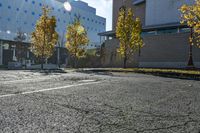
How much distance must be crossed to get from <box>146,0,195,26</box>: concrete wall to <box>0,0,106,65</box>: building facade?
49.4 ft

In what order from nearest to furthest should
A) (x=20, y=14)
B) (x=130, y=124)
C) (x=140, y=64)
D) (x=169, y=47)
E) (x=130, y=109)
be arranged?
(x=130, y=124) → (x=130, y=109) → (x=169, y=47) → (x=140, y=64) → (x=20, y=14)

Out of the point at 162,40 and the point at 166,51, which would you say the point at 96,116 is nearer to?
the point at 166,51

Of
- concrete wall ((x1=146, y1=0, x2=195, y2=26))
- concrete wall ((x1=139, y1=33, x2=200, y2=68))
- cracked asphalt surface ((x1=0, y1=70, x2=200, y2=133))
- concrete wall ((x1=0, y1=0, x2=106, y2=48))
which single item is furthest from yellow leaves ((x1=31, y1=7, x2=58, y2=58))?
cracked asphalt surface ((x1=0, y1=70, x2=200, y2=133))

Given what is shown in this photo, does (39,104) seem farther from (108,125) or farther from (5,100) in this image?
(108,125)

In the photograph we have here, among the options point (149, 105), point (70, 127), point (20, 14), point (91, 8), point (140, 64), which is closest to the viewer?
point (70, 127)

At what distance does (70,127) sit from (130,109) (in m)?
1.90

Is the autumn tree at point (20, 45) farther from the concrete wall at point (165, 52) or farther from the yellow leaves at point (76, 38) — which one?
the concrete wall at point (165, 52)

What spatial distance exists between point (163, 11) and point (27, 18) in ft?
161

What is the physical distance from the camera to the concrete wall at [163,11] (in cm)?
5156

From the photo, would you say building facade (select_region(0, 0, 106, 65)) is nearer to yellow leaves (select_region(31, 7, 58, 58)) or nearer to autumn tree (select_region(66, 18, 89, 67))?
autumn tree (select_region(66, 18, 89, 67))

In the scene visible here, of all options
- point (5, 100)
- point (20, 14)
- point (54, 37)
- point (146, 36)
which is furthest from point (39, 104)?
point (20, 14)

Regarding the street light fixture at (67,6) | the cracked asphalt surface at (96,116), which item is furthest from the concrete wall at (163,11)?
the street light fixture at (67,6)

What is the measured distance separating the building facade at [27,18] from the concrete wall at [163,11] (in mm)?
15045

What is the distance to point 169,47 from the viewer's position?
45125 millimetres
